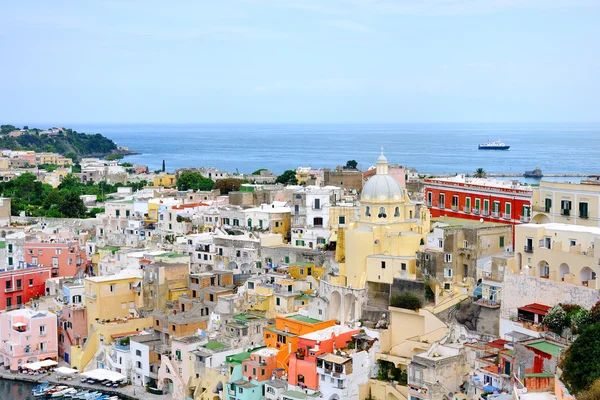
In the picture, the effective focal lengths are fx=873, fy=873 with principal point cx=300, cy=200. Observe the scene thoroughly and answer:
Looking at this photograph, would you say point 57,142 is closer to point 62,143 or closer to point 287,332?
point 62,143

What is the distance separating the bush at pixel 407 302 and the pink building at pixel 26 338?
13.3 meters

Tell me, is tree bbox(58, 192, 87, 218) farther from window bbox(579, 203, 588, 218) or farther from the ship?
the ship

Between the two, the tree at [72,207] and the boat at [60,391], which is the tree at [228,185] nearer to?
the tree at [72,207]

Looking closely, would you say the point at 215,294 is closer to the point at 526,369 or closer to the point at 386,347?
the point at 386,347

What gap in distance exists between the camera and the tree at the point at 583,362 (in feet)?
61.9

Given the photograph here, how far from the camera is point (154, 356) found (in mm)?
29812

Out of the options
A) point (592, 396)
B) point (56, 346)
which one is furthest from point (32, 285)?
point (592, 396)

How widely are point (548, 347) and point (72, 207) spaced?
38956 millimetres

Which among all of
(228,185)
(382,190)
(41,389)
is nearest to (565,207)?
(382,190)

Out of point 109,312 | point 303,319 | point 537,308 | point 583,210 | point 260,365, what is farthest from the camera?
point 109,312

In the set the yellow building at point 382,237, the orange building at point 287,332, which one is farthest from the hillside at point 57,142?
the orange building at point 287,332

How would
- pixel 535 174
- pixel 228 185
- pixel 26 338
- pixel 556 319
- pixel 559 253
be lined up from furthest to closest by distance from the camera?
pixel 535 174 < pixel 228 185 < pixel 26 338 < pixel 559 253 < pixel 556 319

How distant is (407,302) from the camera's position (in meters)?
27.4

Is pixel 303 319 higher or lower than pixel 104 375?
higher
